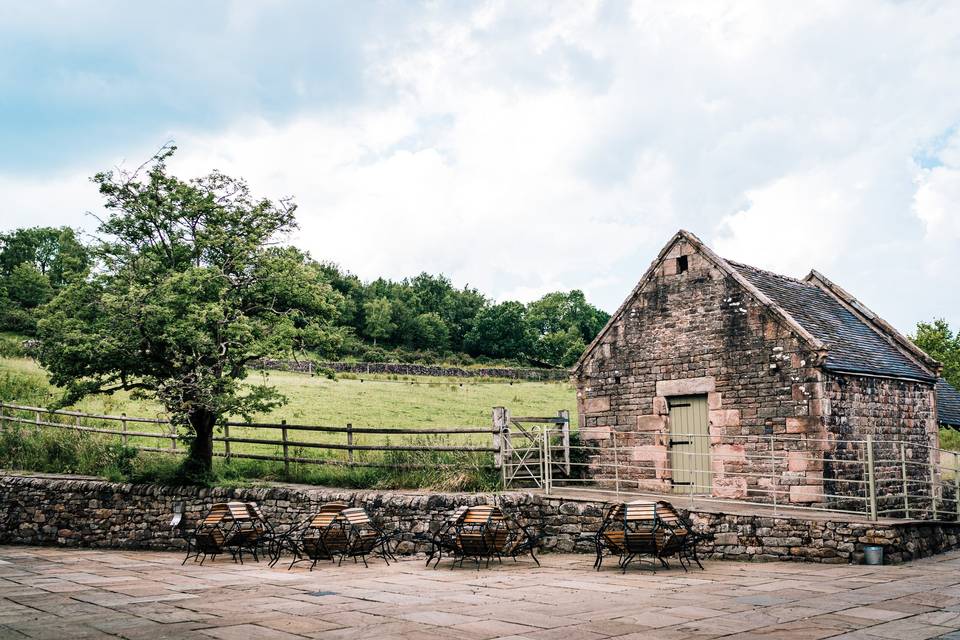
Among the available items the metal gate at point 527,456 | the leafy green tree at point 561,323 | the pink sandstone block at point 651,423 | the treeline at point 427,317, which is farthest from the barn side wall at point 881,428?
the leafy green tree at point 561,323

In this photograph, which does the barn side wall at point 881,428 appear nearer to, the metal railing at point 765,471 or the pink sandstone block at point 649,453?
the metal railing at point 765,471

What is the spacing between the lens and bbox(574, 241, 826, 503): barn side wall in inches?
552

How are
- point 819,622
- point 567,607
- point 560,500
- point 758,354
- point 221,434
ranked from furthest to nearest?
point 221,434 → point 758,354 → point 560,500 → point 567,607 → point 819,622

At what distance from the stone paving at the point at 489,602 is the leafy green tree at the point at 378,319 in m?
61.3

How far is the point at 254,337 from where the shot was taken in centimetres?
1612

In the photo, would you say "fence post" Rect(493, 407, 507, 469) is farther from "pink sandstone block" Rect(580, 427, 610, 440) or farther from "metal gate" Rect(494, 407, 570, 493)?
"pink sandstone block" Rect(580, 427, 610, 440)

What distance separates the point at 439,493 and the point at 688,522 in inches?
182

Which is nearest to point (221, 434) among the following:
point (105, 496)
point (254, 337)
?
point (105, 496)

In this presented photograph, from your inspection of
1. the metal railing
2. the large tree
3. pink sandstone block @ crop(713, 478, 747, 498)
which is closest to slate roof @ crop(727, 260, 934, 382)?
the metal railing

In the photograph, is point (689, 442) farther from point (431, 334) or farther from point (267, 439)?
point (431, 334)

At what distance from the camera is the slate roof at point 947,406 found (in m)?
18.9

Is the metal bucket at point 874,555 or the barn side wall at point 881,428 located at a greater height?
the barn side wall at point 881,428

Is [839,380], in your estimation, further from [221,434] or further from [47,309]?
[47,309]

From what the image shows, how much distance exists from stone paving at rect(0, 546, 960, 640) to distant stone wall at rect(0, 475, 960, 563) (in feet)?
1.62
